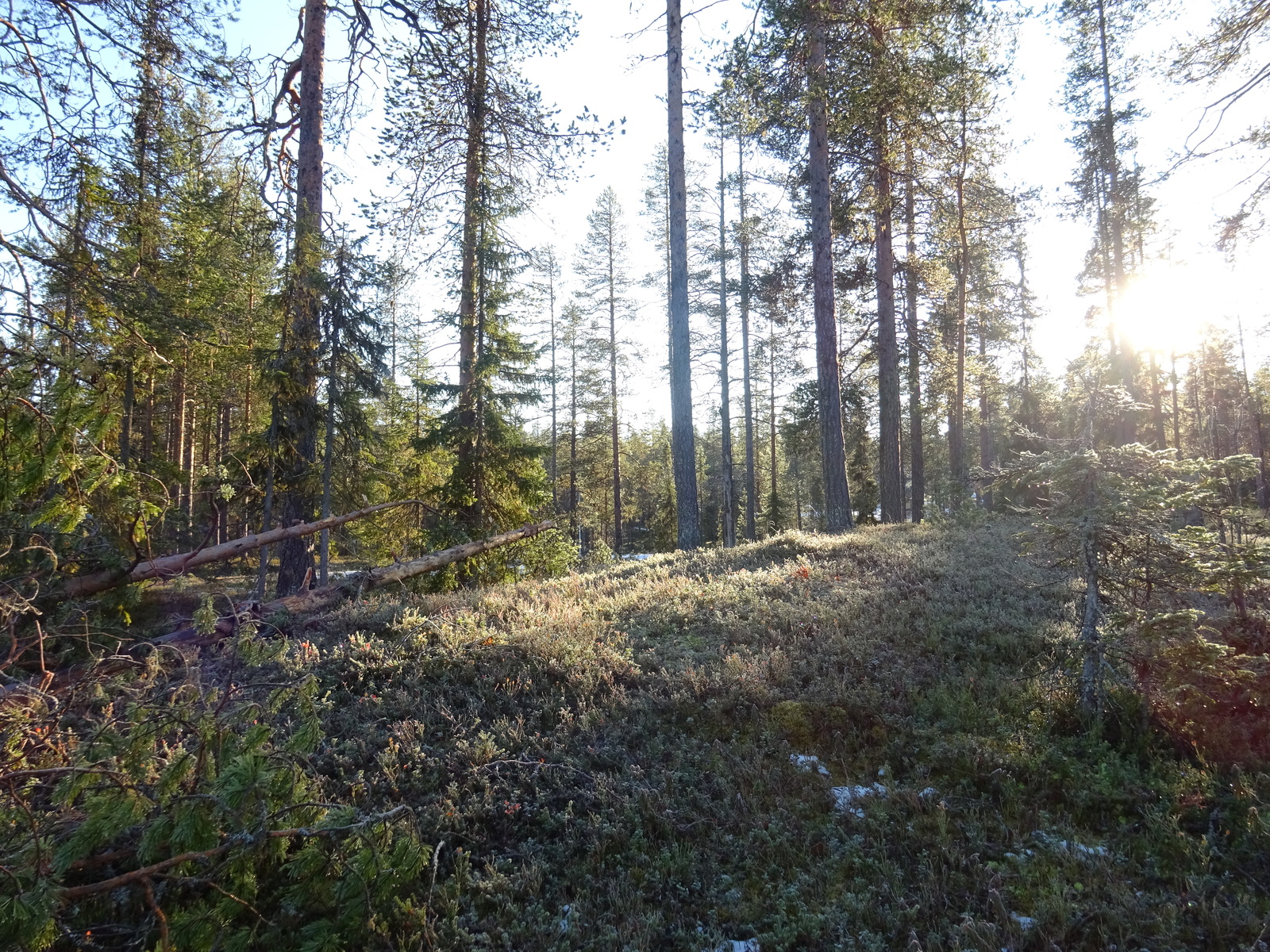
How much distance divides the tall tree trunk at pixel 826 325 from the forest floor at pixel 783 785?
21.0 feet

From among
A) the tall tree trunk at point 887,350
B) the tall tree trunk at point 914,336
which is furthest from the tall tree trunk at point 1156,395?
the tall tree trunk at point 887,350

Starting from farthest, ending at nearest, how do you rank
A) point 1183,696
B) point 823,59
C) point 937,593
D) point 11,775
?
1. point 823,59
2. point 937,593
3. point 1183,696
4. point 11,775

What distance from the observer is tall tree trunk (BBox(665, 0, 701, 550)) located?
12.6 metres

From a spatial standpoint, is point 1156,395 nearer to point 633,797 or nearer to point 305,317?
point 633,797

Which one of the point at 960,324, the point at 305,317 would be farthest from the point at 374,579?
the point at 960,324

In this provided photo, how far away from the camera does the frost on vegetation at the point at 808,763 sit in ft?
14.7

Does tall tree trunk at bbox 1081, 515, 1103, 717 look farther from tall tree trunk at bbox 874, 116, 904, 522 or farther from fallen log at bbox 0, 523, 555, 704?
tall tree trunk at bbox 874, 116, 904, 522

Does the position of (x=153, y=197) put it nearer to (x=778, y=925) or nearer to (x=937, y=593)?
(x=778, y=925)

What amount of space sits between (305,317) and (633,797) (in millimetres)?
10194

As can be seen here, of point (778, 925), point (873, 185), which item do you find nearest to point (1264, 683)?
point (778, 925)

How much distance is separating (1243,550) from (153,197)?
9.34 metres

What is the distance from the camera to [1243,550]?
4566mm

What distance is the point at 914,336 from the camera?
703 inches

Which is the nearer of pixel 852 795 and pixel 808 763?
pixel 852 795
